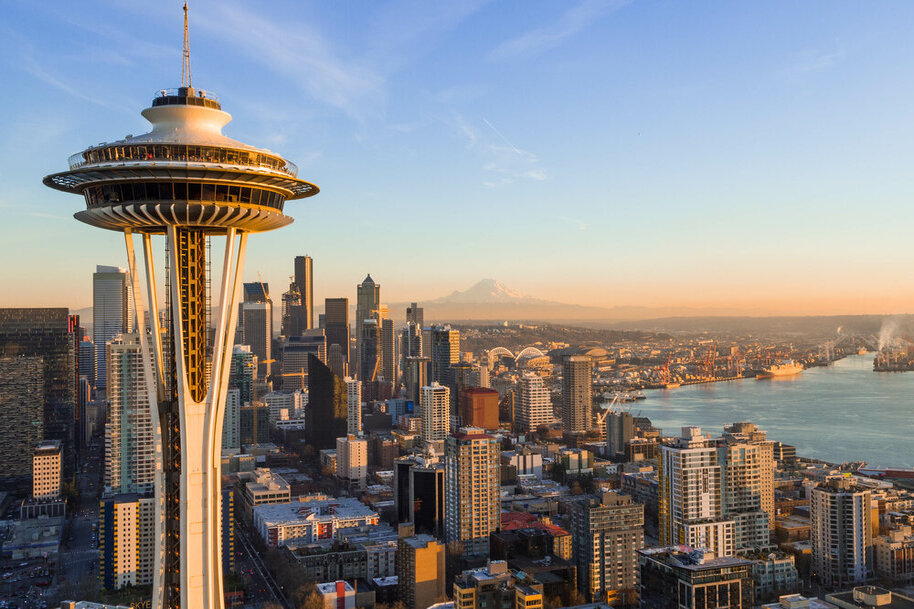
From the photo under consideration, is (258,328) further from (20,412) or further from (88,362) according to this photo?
(20,412)

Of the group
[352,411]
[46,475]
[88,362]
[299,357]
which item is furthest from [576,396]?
[88,362]

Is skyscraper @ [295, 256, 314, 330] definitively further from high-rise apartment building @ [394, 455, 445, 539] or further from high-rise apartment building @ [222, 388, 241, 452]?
high-rise apartment building @ [394, 455, 445, 539]

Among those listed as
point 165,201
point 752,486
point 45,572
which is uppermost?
point 165,201

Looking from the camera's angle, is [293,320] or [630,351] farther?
[630,351]

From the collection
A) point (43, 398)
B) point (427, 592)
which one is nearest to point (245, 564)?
A: point (427, 592)

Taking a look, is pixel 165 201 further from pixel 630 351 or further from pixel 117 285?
pixel 630 351

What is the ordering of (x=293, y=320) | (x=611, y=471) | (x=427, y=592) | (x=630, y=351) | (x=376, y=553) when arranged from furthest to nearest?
(x=630, y=351)
(x=293, y=320)
(x=611, y=471)
(x=376, y=553)
(x=427, y=592)
